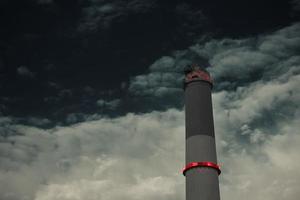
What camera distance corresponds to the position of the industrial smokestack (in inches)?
1847

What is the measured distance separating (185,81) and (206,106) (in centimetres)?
514

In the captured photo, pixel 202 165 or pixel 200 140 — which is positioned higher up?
pixel 200 140

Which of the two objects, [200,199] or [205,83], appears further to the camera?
[205,83]

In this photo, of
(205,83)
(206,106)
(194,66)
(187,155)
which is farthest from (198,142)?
(194,66)

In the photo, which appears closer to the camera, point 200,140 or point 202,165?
point 202,165

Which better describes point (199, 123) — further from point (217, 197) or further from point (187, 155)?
point (217, 197)

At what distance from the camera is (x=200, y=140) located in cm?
4953

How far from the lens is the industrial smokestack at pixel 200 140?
1847 inches

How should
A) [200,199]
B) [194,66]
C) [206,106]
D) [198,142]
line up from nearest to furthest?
[200,199], [198,142], [206,106], [194,66]

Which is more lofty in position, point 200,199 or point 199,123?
point 199,123

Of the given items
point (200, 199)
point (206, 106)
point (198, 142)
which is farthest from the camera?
point (206, 106)

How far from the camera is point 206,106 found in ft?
173

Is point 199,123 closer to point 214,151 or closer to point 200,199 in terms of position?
point 214,151

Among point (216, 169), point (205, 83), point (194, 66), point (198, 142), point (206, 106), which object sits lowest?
point (216, 169)
